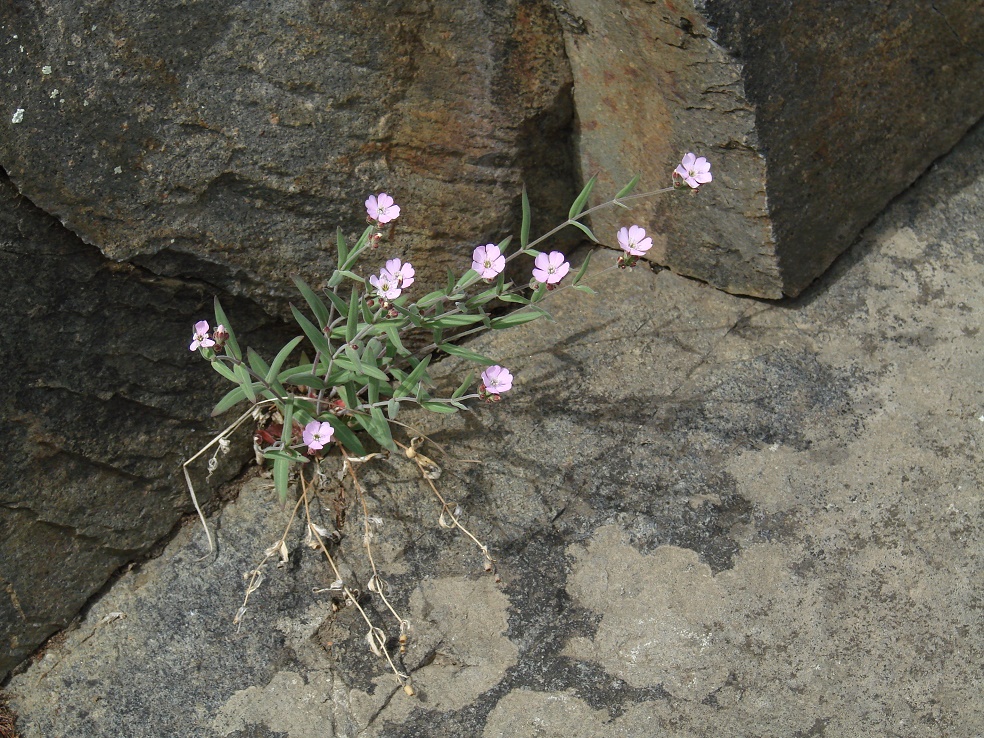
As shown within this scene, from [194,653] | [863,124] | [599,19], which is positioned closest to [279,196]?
[599,19]

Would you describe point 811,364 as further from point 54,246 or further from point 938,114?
point 54,246

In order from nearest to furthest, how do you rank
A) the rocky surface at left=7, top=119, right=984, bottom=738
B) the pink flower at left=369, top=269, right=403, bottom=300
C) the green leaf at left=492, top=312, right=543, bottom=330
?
the rocky surface at left=7, top=119, right=984, bottom=738 → the pink flower at left=369, top=269, right=403, bottom=300 → the green leaf at left=492, top=312, right=543, bottom=330

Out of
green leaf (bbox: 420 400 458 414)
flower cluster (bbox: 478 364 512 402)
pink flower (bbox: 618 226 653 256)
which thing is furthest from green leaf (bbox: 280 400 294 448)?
pink flower (bbox: 618 226 653 256)

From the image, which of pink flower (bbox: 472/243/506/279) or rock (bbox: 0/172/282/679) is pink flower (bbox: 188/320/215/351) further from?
pink flower (bbox: 472/243/506/279)

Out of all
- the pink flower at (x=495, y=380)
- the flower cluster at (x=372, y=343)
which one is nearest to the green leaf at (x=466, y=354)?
the flower cluster at (x=372, y=343)

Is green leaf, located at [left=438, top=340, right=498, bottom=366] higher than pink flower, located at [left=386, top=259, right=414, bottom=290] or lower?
lower

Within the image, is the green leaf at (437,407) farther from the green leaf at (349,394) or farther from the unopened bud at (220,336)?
the unopened bud at (220,336)

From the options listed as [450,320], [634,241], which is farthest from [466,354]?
[634,241]

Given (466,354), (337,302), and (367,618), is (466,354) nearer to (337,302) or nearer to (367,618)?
(337,302)
